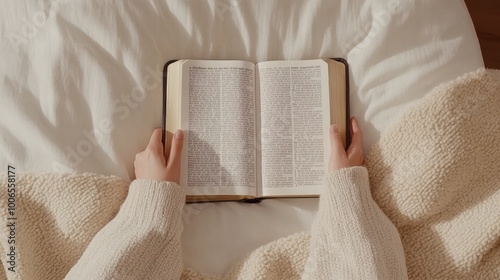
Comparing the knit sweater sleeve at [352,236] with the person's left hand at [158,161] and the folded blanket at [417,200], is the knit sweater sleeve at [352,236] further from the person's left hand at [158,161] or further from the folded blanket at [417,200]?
the person's left hand at [158,161]

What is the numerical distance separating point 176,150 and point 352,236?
326mm

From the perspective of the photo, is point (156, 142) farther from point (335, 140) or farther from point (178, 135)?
point (335, 140)

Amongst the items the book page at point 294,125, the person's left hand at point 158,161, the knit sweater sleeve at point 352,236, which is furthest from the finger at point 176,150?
the knit sweater sleeve at point 352,236

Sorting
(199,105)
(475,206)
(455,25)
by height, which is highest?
(455,25)

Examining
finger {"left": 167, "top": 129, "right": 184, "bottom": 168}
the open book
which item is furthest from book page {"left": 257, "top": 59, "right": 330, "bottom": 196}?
finger {"left": 167, "top": 129, "right": 184, "bottom": 168}

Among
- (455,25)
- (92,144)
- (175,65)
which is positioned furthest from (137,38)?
(455,25)

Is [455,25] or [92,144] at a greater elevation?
[455,25]

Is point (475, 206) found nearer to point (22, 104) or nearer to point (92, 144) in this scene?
point (92, 144)

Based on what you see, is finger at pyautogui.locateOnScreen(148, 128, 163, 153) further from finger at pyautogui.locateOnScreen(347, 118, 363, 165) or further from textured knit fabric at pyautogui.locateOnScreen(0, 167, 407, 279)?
finger at pyautogui.locateOnScreen(347, 118, 363, 165)

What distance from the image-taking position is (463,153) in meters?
0.85

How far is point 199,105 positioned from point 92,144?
195 millimetres

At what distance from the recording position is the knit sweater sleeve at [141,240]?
774 millimetres

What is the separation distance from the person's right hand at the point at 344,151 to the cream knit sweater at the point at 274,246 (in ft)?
0.06

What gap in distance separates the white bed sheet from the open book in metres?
0.03
